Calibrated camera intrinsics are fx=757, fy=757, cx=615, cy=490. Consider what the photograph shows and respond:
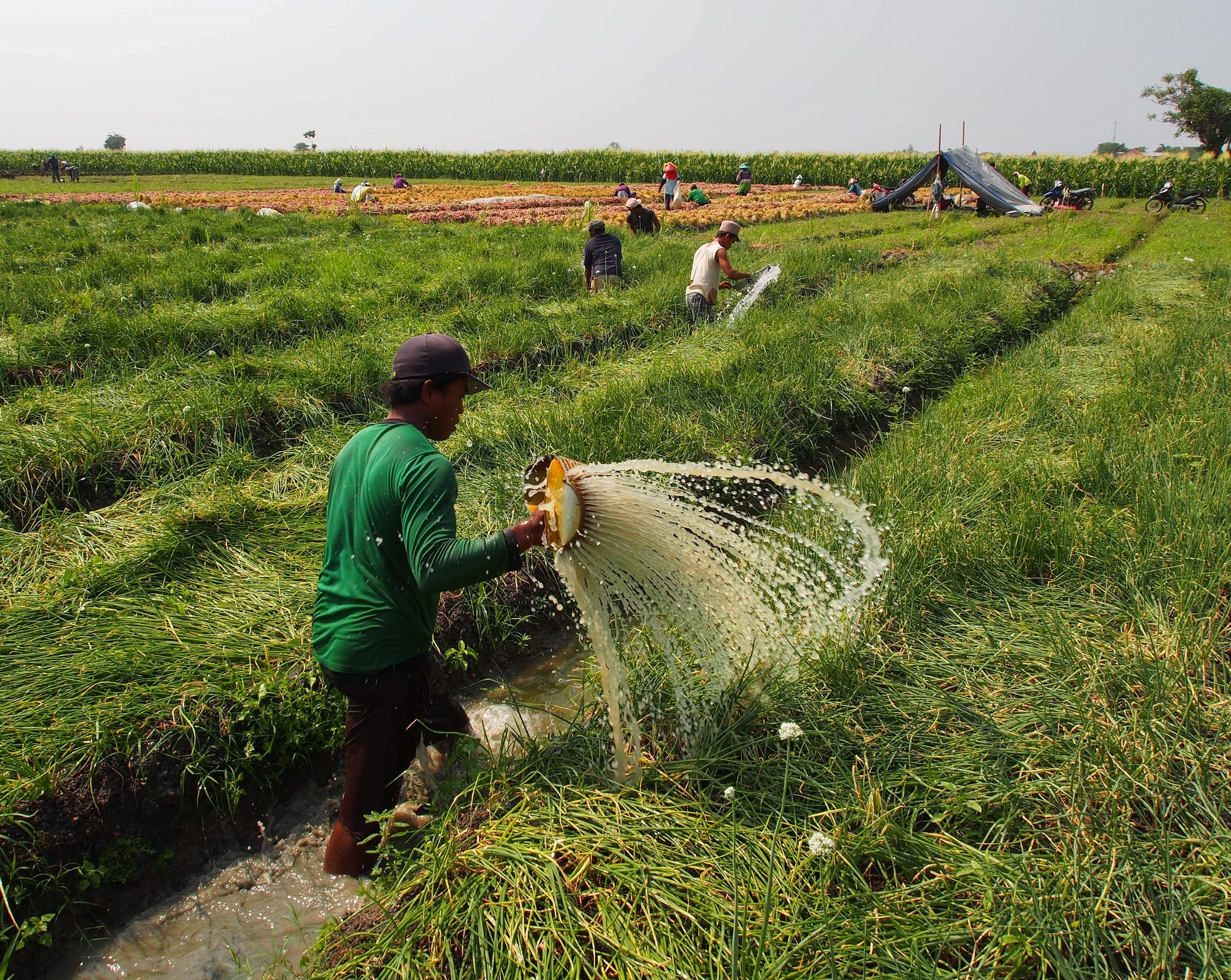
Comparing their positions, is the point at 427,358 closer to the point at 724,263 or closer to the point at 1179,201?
the point at 724,263

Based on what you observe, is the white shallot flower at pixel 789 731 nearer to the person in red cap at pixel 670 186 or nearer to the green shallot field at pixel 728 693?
the green shallot field at pixel 728 693

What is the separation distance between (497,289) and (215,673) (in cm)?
645

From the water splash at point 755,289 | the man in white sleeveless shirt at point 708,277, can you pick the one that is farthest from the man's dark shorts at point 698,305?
the water splash at point 755,289

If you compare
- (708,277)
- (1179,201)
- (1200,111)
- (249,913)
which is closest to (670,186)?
(1179,201)

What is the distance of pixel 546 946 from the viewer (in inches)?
69.4

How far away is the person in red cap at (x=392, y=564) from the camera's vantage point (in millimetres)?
1963

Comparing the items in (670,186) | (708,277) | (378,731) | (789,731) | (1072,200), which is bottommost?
(378,731)

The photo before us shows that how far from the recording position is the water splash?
7645 mm

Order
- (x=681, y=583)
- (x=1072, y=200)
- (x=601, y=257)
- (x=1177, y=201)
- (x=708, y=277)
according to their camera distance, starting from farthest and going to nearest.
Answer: (x=1072, y=200)
(x=1177, y=201)
(x=601, y=257)
(x=708, y=277)
(x=681, y=583)

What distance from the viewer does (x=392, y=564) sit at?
2141 millimetres

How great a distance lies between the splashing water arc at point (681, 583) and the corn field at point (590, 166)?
114 ft

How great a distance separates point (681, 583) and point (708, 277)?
556 cm

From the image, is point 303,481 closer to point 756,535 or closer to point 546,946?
point 756,535

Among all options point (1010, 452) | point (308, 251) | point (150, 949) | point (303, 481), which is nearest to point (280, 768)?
point (150, 949)
